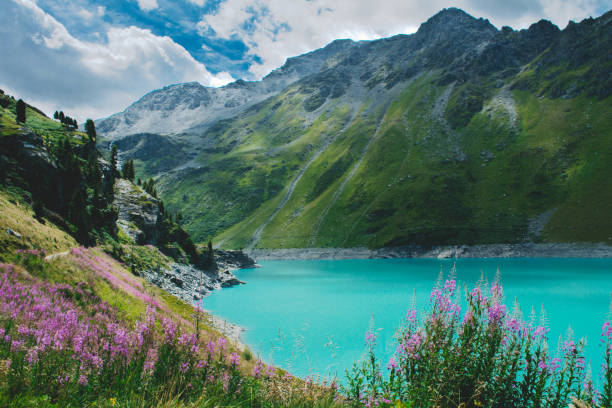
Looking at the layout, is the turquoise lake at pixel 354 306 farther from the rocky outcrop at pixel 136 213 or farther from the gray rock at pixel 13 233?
the rocky outcrop at pixel 136 213

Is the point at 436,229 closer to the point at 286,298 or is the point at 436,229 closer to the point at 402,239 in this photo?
the point at 402,239

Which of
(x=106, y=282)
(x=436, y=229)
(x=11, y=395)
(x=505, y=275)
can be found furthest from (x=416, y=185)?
(x=11, y=395)

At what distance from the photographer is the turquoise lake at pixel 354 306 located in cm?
2991

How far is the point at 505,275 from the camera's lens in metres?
73.2

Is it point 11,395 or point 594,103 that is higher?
point 594,103

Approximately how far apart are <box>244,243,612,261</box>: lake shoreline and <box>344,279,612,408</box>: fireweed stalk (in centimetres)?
12258

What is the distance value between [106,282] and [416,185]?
15820 cm

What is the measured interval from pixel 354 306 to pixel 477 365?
45019 mm

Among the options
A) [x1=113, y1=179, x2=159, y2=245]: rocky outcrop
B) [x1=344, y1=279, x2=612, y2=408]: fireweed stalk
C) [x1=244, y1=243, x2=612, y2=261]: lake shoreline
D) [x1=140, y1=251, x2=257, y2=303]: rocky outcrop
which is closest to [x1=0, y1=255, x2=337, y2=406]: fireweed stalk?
[x1=344, y1=279, x2=612, y2=408]: fireweed stalk

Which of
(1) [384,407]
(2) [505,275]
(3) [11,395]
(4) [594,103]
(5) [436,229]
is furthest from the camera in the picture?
(4) [594,103]

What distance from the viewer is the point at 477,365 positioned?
7637 mm

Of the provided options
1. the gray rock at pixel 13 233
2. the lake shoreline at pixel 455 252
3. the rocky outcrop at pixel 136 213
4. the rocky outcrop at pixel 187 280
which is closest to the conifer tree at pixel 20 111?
the rocky outcrop at pixel 136 213

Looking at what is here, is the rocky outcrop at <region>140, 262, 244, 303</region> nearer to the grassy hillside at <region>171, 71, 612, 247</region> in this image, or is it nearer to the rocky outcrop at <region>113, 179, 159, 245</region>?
the rocky outcrop at <region>113, 179, 159, 245</region>

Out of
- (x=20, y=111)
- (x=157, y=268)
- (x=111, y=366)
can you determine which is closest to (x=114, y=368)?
(x=111, y=366)
